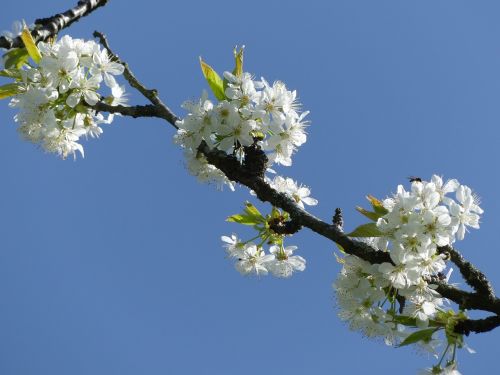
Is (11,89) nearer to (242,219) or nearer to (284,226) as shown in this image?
(242,219)

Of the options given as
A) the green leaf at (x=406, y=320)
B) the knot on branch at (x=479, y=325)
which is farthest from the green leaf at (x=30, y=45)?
the knot on branch at (x=479, y=325)

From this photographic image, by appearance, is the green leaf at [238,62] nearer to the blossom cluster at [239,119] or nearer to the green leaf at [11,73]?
the blossom cluster at [239,119]

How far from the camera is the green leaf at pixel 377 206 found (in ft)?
11.9

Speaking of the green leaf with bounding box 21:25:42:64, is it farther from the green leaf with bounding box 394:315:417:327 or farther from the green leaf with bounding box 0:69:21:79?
the green leaf with bounding box 394:315:417:327

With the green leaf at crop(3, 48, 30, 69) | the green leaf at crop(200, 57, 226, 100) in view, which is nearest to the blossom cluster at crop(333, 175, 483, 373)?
the green leaf at crop(200, 57, 226, 100)

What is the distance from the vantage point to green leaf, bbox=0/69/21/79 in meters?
4.14

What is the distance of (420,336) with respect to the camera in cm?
362

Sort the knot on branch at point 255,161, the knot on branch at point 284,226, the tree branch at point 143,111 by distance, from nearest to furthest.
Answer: the knot on branch at point 284,226
the knot on branch at point 255,161
the tree branch at point 143,111

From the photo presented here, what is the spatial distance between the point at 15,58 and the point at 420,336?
326 cm

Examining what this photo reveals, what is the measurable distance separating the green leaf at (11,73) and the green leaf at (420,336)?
3217 millimetres

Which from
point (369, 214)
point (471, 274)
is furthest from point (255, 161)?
point (471, 274)

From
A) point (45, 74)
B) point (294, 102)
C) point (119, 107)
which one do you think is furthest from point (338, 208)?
point (45, 74)

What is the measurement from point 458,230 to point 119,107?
2.45 m

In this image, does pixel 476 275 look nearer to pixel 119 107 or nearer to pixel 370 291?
pixel 370 291
